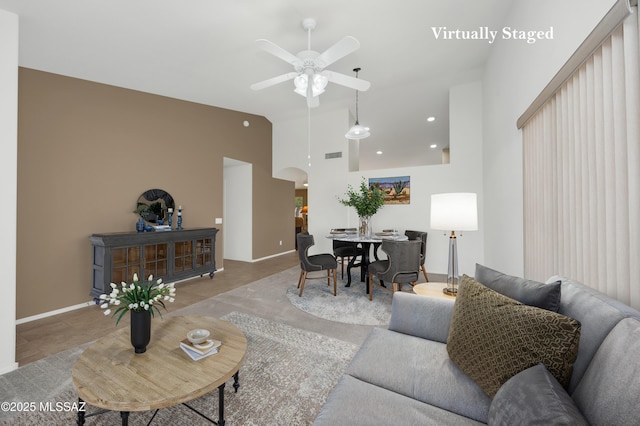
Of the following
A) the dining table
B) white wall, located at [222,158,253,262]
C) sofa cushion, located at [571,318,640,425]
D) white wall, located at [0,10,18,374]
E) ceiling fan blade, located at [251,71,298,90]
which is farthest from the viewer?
white wall, located at [222,158,253,262]

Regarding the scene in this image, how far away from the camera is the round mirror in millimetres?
3957

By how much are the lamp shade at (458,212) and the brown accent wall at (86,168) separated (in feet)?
14.0

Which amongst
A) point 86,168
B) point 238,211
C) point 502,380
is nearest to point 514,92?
point 502,380

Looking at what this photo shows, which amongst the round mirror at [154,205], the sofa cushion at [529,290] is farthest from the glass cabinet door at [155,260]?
the sofa cushion at [529,290]

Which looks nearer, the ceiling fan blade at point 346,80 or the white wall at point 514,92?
the white wall at point 514,92

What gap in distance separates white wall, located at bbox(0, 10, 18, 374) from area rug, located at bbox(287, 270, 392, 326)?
8.05ft

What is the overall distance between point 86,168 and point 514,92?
5247 mm

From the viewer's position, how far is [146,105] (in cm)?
407

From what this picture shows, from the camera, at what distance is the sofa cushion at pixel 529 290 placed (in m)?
1.10

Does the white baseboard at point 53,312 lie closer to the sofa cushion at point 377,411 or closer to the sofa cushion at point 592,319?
the sofa cushion at point 377,411

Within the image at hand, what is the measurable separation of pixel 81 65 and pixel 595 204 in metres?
5.10

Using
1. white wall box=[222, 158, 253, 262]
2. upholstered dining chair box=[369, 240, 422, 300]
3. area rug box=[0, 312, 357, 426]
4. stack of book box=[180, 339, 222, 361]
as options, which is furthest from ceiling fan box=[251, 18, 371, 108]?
white wall box=[222, 158, 253, 262]

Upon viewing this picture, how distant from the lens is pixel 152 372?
1.30m

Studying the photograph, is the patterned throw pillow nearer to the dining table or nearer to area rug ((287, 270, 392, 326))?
area rug ((287, 270, 392, 326))
